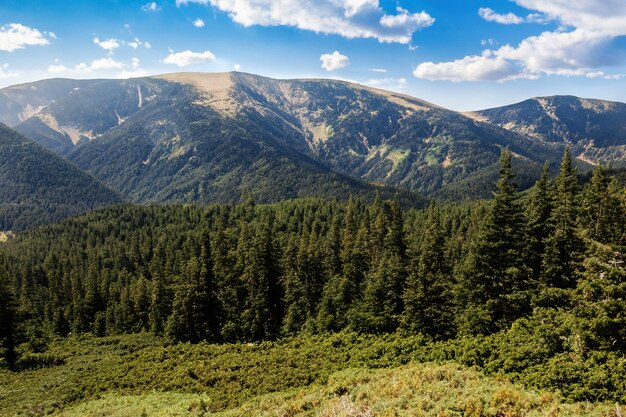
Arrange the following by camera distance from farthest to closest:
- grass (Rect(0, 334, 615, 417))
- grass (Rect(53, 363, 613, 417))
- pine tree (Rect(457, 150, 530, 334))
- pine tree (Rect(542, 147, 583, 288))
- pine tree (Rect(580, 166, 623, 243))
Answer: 1. pine tree (Rect(580, 166, 623, 243))
2. pine tree (Rect(542, 147, 583, 288))
3. pine tree (Rect(457, 150, 530, 334))
4. grass (Rect(0, 334, 615, 417))
5. grass (Rect(53, 363, 613, 417))

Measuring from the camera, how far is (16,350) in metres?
63.4

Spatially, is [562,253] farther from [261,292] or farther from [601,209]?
[261,292]

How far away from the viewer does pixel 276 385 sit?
115ft

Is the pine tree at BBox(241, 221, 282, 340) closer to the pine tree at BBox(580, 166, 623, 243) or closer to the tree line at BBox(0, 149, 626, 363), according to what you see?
the tree line at BBox(0, 149, 626, 363)

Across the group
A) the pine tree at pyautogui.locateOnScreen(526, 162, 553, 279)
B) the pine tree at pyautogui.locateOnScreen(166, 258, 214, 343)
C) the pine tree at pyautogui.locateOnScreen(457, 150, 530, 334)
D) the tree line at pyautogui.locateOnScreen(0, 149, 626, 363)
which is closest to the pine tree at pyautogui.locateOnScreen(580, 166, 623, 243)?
the tree line at pyautogui.locateOnScreen(0, 149, 626, 363)

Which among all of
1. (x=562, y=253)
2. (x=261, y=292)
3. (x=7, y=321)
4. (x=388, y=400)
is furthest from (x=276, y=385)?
(x=7, y=321)

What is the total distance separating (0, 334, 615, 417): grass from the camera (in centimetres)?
2280

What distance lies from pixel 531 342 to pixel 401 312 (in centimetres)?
2311

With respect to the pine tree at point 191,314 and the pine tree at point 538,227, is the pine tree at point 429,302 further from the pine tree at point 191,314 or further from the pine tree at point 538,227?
the pine tree at point 191,314

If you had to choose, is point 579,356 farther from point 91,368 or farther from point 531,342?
point 91,368

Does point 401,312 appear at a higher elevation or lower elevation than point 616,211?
lower

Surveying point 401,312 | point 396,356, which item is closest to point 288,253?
point 401,312

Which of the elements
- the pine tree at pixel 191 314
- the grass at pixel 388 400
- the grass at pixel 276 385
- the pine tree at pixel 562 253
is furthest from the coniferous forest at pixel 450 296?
the grass at pixel 276 385

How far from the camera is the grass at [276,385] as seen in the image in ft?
74.8
